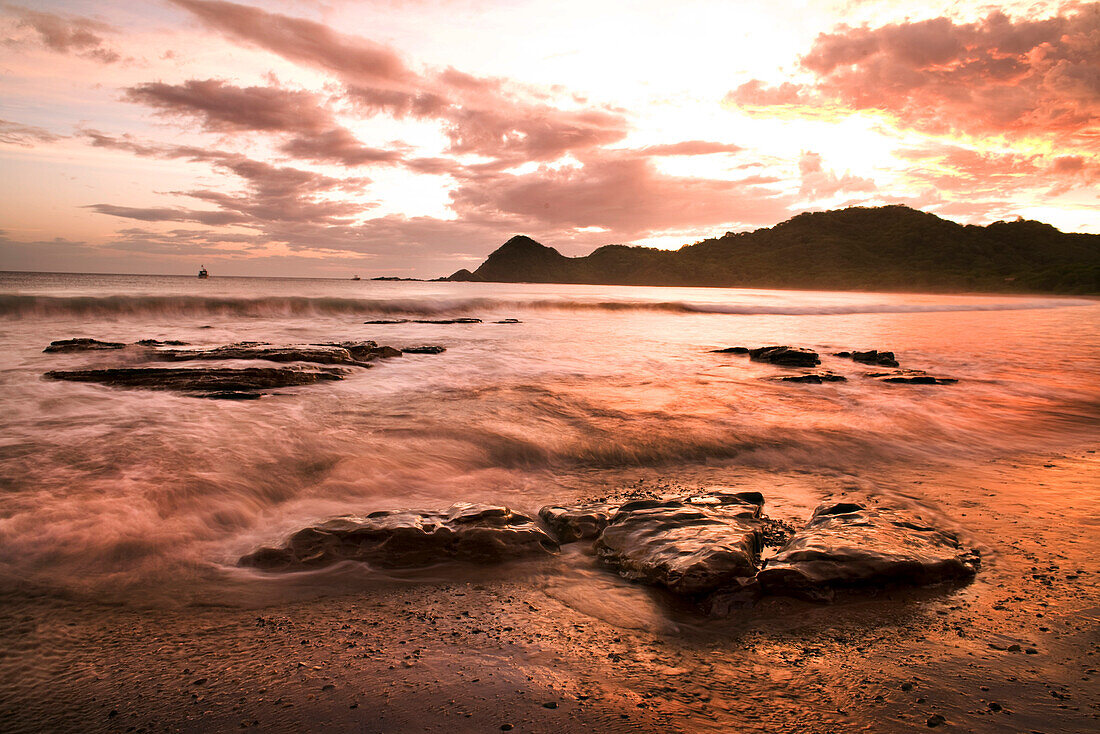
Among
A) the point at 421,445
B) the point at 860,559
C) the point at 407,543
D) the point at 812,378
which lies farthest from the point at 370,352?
the point at 860,559

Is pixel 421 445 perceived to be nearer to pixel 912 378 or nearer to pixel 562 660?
pixel 562 660

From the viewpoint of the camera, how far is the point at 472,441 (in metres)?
A: 6.50

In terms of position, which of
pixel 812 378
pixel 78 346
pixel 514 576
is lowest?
pixel 514 576

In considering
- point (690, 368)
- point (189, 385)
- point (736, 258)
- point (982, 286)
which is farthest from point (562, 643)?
point (736, 258)

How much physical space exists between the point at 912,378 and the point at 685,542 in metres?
9.39

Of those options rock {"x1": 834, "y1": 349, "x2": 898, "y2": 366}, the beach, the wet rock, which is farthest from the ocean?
rock {"x1": 834, "y1": 349, "x2": 898, "y2": 366}

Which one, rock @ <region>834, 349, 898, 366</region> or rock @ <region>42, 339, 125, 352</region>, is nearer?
rock @ <region>42, 339, 125, 352</region>

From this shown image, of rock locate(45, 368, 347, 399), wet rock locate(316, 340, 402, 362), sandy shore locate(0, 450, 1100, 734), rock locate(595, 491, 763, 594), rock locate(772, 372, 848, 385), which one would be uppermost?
wet rock locate(316, 340, 402, 362)

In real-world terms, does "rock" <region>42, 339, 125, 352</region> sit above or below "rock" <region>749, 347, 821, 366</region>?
above

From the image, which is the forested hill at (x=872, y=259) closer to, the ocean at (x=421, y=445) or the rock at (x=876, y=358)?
the rock at (x=876, y=358)

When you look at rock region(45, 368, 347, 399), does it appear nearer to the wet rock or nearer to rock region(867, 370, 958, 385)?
the wet rock

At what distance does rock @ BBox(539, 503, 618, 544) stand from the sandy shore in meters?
0.48

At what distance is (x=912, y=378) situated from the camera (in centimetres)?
1060

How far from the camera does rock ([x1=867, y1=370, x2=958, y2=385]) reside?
1038cm
